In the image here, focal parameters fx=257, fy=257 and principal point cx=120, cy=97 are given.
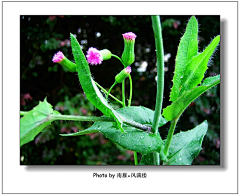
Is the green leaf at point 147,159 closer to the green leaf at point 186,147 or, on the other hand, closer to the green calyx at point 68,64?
the green leaf at point 186,147

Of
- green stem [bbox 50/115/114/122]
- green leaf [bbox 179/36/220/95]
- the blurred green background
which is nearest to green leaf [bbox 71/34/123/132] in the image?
green stem [bbox 50/115/114/122]

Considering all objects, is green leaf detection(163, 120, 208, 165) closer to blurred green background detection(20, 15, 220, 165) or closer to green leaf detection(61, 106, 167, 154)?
green leaf detection(61, 106, 167, 154)

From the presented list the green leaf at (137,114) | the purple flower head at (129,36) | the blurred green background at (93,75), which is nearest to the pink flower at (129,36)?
the purple flower head at (129,36)
